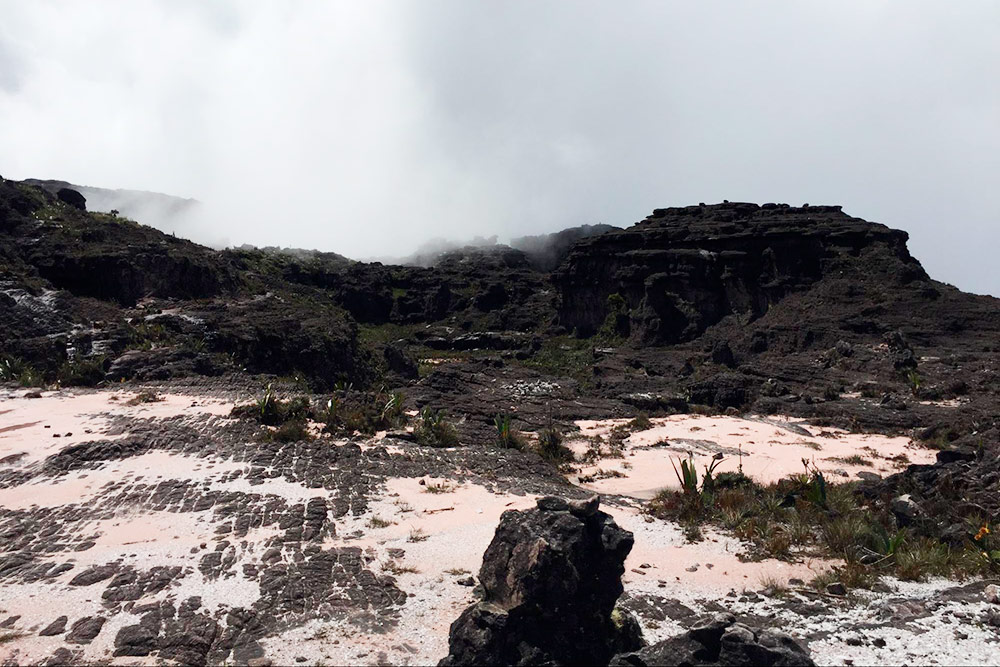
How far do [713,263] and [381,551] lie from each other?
46.7 m

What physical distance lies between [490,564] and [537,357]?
42.9 m

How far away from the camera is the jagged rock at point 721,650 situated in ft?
13.5

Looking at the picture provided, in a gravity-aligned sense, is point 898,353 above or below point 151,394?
above

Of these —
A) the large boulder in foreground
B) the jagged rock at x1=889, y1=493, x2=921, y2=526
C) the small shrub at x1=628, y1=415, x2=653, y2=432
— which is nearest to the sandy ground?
the large boulder in foreground

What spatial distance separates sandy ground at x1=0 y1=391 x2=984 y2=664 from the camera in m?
5.62

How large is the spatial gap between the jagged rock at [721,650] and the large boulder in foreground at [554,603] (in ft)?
1.60

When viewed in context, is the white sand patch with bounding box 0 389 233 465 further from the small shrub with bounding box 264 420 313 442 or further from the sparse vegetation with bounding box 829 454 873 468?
the sparse vegetation with bounding box 829 454 873 468

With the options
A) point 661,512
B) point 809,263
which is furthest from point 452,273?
point 661,512

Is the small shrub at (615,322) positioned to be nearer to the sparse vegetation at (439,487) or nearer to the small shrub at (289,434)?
the small shrub at (289,434)

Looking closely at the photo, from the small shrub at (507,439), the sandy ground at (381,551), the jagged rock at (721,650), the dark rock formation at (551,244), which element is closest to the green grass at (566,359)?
the small shrub at (507,439)

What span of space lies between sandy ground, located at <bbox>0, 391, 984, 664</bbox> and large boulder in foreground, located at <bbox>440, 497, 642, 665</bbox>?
1037 mm

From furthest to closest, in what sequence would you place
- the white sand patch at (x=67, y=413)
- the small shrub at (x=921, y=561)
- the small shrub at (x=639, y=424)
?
the small shrub at (x=639, y=424) → the white sand patch at (x=67, y=413) → the small shrub at (x=921, y=561)

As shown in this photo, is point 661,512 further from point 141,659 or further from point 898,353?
point 898,353

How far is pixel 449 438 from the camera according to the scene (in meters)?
15.0
